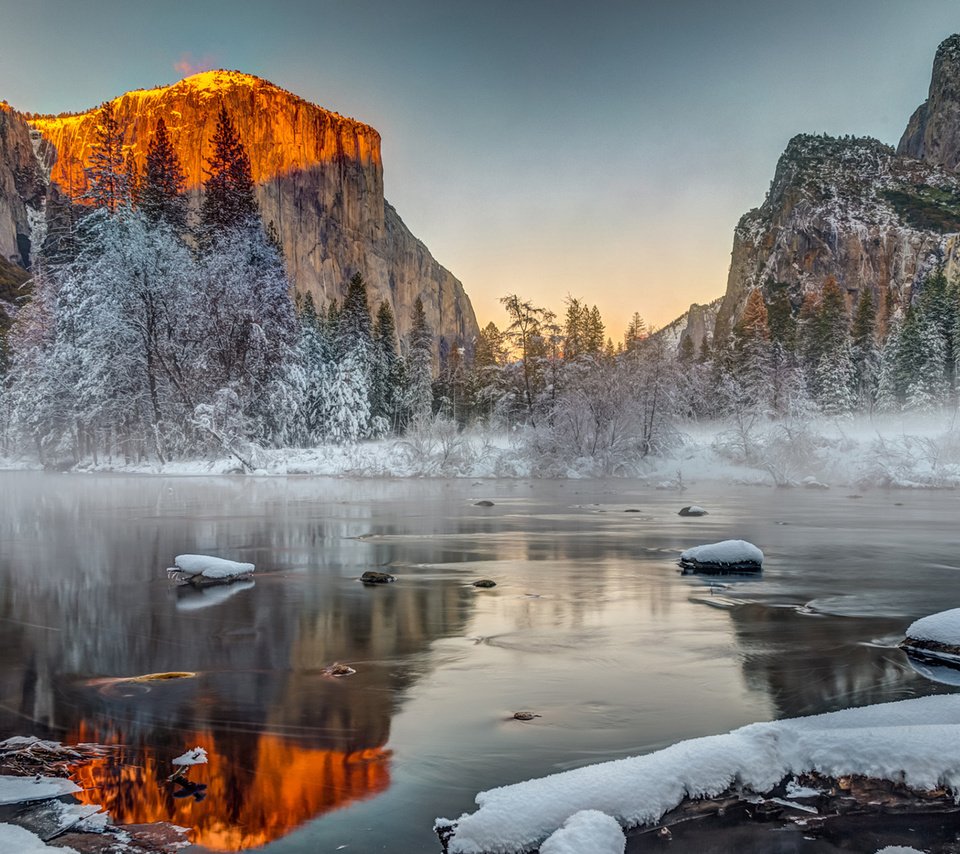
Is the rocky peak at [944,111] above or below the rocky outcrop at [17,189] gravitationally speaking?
above

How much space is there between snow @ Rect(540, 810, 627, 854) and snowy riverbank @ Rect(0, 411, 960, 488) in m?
29.6

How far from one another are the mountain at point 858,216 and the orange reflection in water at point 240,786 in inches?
4287

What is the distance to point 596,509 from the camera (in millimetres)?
21438

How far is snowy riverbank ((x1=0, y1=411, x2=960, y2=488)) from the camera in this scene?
32.2m

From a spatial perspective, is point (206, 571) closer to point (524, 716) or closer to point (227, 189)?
point (524, 716)

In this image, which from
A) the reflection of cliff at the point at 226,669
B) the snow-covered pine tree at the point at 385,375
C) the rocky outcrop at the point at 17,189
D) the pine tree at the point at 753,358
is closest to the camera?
the reflection of cliff at the point at 226,669

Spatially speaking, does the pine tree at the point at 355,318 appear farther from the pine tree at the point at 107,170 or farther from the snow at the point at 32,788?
the snow at the point at 32,788

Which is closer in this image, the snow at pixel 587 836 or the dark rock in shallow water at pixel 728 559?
the snow at pixel 587 836

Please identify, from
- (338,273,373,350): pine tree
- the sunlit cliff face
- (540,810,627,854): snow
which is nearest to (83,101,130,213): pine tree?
(338,273,373,350): pine tree

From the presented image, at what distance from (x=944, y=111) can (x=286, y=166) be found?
144 m

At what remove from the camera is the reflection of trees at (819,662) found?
5078 mm

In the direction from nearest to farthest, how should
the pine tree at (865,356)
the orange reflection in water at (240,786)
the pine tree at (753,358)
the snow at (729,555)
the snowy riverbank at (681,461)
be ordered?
the orange reflection in water at (240,786) < the snow at (729,555) < the snowy riverbank at (681,461) < the pine tree at (753,358) < the pine tree at (865,356)

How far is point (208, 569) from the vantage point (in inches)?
377

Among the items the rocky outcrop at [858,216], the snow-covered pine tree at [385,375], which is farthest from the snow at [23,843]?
the rocky outcrop at [858,216]
